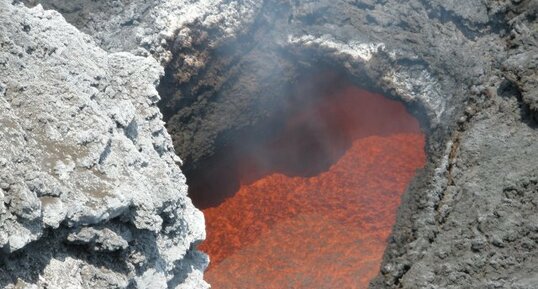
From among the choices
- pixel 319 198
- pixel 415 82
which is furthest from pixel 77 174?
pixel 415 82

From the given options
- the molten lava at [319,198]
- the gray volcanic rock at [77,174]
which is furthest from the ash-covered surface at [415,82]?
the gray volcanic rock at [77,174]

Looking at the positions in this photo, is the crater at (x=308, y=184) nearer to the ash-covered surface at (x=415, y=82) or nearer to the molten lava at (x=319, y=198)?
the molten lava at (x=319, y=198)

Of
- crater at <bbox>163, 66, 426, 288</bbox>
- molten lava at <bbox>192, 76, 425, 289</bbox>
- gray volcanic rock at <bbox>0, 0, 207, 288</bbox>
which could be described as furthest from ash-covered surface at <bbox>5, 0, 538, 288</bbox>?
gray volcanic rock at <bbox>0, 0, 207, 288</bbox>

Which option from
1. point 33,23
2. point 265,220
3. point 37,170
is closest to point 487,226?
point 265,220

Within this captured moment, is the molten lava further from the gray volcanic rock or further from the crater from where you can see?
the gray volcanic rock

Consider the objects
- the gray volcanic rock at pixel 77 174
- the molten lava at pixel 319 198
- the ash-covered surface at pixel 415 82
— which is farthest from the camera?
the molten lava at pixel 319 198

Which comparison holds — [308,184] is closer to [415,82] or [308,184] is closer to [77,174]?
[415,82]

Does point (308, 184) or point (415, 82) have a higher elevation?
point (415, 82)
